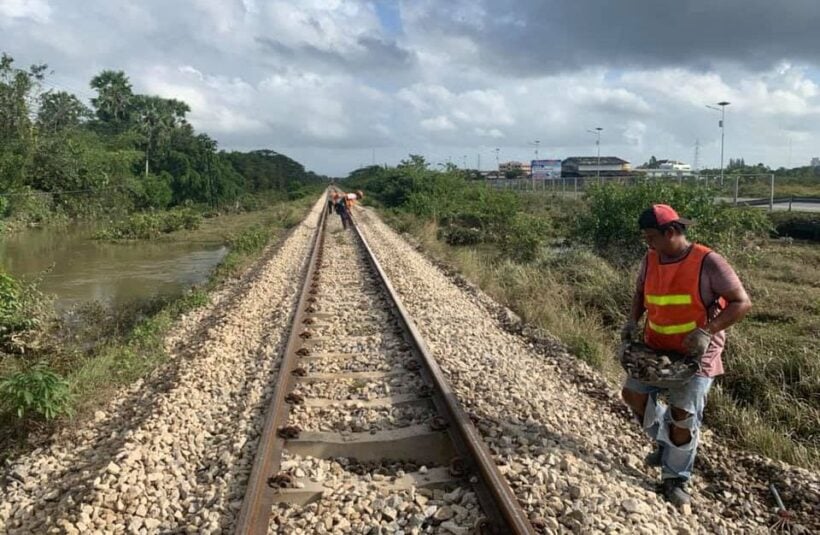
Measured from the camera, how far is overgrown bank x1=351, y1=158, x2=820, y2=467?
6.18 m

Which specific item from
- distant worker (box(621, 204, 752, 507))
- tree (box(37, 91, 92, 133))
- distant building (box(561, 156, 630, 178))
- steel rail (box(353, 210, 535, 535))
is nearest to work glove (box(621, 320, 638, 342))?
distant worker (box(621, 204, 752, 507))

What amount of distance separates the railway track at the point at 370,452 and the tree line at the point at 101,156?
292 inches

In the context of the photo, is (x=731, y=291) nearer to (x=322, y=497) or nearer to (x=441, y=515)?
(x=441, y=515)

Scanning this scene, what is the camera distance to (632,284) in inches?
432

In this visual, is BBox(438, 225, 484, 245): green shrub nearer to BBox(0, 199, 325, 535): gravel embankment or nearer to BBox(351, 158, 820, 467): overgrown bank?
BBox(351, 158, 820, 467): overgrown bank

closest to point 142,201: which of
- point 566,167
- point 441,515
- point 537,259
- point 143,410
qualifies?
point 537,259

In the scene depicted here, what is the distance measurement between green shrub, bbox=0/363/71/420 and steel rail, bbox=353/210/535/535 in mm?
3146

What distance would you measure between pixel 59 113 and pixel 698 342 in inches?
1961

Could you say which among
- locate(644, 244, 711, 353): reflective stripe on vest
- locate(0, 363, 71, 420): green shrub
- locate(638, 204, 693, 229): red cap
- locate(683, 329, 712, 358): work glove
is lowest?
locate(0, 363, 71, 420): green shrub

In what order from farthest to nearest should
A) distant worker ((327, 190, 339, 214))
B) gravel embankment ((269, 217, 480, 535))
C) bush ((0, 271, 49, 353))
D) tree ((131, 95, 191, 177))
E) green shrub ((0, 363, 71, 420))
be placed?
tree ((131, 95, 191, 177)) < distant worker ((327, 190, 339, 214)) < bush ((0, 271, 49, 353)) < green shrub ((0, 363, 71, 420)) < gravel embankment ((269, 217, 480, 535))

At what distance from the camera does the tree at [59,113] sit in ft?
127

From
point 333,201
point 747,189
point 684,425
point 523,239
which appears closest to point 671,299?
point 684,425

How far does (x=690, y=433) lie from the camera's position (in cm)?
403

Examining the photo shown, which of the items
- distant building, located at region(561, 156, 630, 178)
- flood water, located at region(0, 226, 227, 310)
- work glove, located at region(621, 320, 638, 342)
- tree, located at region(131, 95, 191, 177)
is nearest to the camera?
work glove, located at region(621, 320, 638, 342)
